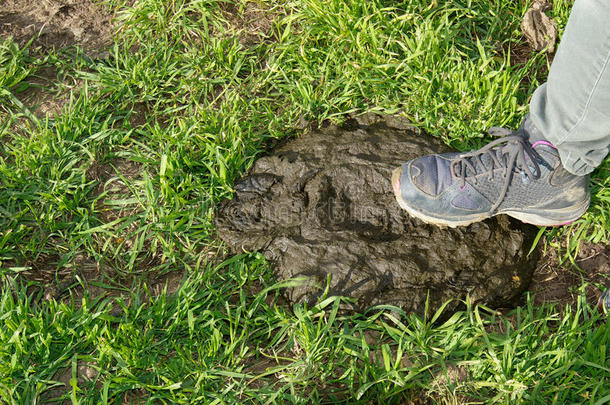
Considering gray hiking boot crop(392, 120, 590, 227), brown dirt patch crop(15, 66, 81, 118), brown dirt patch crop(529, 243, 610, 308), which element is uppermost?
gray hiking boot crop(392, 120, 590, 227)

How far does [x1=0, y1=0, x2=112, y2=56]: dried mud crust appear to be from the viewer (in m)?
2.92

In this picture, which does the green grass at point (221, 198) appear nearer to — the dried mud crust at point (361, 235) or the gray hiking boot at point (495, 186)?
the dried mud crust at point (361, 235)

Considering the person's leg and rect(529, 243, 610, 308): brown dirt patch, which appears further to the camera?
rect(529, 243, 610, 308): brown dirt patch

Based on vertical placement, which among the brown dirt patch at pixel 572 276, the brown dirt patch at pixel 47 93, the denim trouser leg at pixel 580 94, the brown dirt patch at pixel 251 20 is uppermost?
the denim trouser leg at pixel 580 94

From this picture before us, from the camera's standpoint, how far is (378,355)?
190cm

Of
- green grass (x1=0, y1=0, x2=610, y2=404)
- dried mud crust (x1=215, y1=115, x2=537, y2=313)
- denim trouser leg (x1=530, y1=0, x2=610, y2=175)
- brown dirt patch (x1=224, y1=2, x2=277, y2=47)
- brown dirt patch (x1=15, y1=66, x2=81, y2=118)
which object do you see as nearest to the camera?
denim trouser leg (x1=530, y1=0, x2=610, y2=175)

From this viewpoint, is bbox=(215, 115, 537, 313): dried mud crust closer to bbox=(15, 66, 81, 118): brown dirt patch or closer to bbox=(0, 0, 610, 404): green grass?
bbox=(0, 0, 610, 404): green grass

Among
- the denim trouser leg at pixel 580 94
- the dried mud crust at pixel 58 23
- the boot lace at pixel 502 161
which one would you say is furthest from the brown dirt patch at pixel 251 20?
the denim trouser leg at pixel 580 94

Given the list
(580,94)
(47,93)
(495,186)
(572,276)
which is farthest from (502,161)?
(47,93)

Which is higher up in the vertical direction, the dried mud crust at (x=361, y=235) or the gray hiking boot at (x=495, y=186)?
the gray hiking boot at (x=495, y=186)

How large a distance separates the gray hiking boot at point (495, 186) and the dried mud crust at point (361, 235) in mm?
91

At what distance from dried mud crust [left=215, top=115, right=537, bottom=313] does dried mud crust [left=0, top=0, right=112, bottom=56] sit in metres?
1.31

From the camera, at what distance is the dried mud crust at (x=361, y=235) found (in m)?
2.11

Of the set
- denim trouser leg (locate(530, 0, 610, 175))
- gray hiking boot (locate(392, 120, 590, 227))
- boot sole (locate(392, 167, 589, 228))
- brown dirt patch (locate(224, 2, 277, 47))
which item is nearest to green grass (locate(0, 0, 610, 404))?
brown dirt patch (locate(224, 2, 277, 47))
